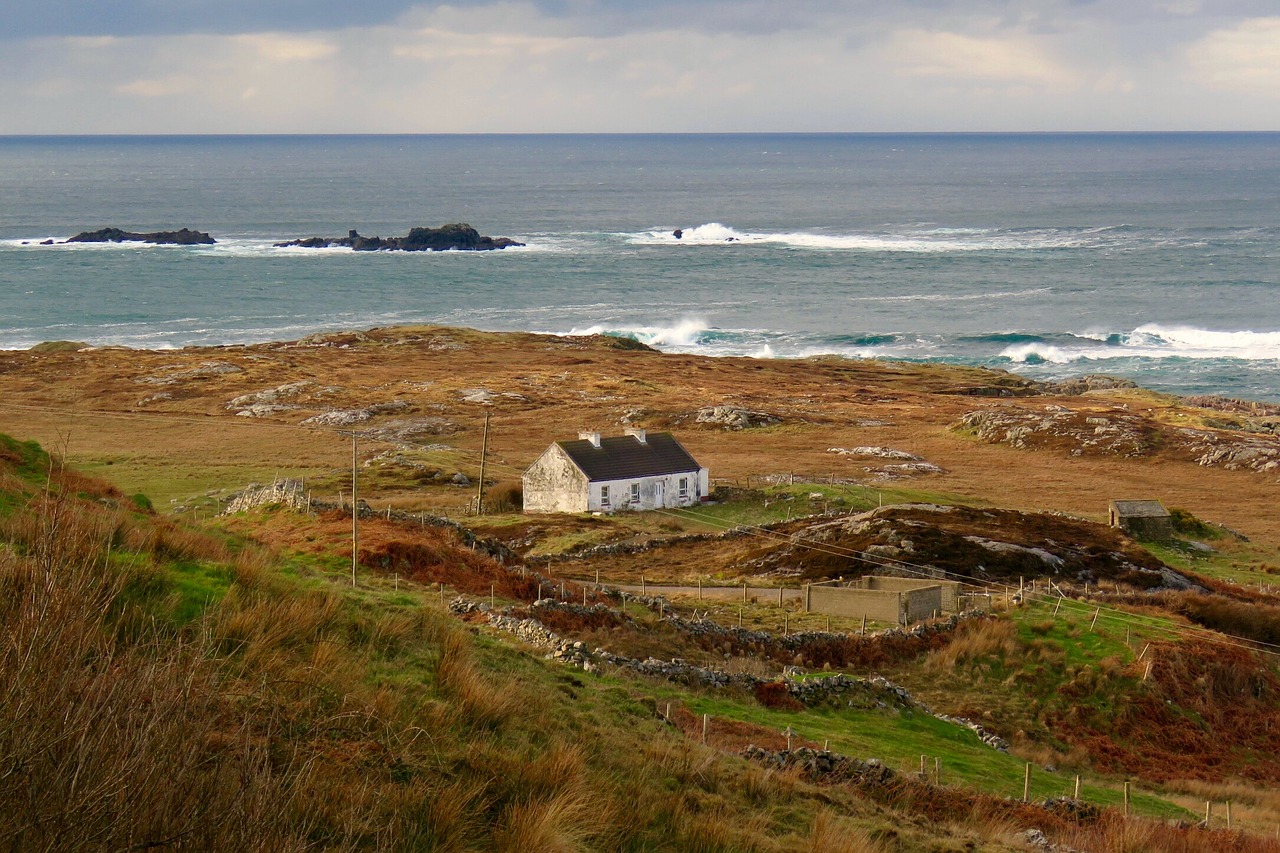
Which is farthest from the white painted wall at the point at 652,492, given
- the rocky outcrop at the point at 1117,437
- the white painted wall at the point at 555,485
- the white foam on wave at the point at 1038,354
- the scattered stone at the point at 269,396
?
the white foam on wave at the point at 1038,354

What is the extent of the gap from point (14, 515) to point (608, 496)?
140 feet

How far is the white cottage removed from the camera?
56875mm

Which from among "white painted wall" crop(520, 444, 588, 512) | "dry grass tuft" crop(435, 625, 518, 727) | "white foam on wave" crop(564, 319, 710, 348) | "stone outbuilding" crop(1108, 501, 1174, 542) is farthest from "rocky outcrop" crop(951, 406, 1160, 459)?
"dry grass tuft" crop(435, 625, 518, 727)

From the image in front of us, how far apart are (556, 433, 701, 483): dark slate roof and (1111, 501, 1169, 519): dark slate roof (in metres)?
20.3

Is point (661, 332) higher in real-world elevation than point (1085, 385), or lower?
higher

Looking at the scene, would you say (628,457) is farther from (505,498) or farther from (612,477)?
(505,498)

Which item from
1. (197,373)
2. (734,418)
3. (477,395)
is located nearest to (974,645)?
(734,418)

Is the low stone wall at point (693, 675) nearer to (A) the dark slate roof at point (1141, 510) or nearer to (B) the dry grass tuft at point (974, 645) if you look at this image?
(B) the dry grass tuft at point (974, 645)

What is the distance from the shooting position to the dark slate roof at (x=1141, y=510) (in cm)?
5325

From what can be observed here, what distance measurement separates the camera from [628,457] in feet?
193

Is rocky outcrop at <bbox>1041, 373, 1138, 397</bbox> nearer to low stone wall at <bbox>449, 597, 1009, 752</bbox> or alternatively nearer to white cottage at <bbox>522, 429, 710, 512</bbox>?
white cottage at <bbox>522, 429, 710, 512</bbox>

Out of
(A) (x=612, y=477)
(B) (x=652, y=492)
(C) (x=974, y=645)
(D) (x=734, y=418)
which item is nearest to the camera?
(C) (x=974, y=645)

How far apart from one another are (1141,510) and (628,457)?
2450 cm

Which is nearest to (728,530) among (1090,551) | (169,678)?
(1090,551)
